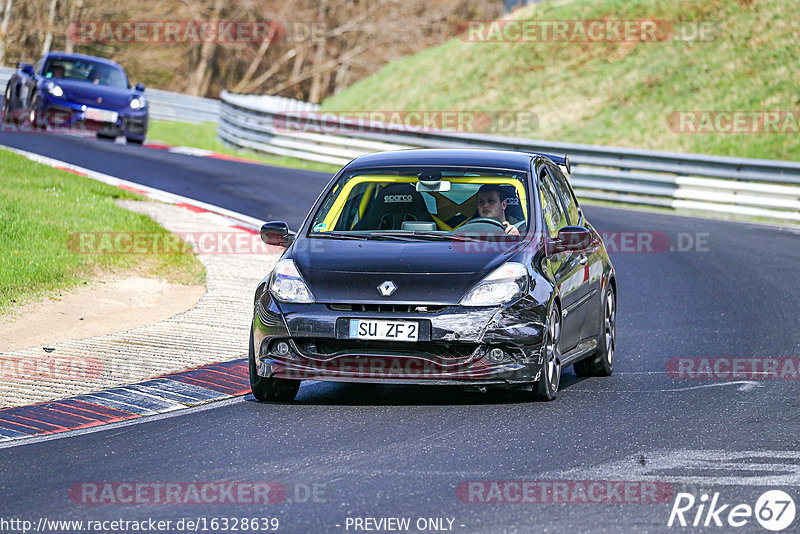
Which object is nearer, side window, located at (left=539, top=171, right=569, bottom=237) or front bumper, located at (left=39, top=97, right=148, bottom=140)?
side window, located at (left=539, top=171, right=569, bottom=237)

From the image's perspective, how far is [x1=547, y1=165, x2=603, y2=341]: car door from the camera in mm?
9406

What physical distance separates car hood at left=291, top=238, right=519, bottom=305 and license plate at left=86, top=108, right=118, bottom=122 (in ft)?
61.3

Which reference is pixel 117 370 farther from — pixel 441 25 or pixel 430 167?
pixel 441 25

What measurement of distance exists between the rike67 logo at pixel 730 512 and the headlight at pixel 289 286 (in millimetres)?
2908

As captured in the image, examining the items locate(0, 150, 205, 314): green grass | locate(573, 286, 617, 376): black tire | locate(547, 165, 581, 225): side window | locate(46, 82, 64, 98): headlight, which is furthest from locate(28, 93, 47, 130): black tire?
locate(573, 286, 617, 376): black tire

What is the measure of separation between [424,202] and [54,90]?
18.3 meters

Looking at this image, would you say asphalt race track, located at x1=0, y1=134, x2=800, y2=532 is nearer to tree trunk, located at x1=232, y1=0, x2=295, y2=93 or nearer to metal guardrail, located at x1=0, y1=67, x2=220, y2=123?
metal guardrail, located at x1=0, y1=67, x2=220, y2=123

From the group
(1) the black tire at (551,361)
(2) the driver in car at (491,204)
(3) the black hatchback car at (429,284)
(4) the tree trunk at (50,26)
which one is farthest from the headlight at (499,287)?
(4) the tree trunk at (50,26)

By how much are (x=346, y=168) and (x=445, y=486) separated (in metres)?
3.77

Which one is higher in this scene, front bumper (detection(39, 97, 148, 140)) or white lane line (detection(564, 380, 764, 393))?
front bumper (detection(39, 97, 148, 140))

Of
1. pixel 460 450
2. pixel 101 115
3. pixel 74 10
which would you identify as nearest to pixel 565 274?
pixel 460 450

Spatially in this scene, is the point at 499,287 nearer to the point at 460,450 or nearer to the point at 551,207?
the point at 460,450

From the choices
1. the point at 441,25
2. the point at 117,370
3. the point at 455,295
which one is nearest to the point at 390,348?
the point at 455,295

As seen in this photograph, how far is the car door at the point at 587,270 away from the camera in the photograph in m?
9.41
